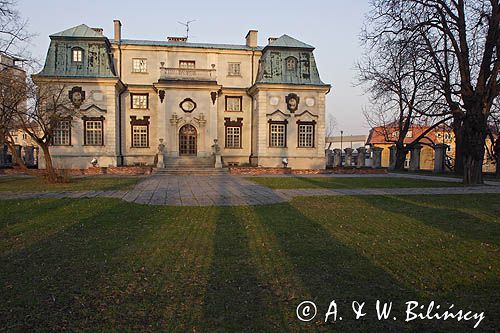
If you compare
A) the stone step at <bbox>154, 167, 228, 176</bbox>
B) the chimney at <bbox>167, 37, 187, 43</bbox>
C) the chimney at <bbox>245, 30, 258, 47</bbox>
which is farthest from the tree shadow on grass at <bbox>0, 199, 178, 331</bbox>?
the chimney at <bbox>167, 37, 187, 43</bbox>

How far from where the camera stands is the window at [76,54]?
3086 cm

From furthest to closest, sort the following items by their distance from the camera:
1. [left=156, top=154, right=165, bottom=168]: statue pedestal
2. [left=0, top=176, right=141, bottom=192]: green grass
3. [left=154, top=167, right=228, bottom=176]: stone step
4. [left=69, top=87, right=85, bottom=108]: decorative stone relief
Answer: [left=69, top=87, right=85, bottom=108]: decorative stone relief, [left=156, top=154, right=165, bottom=168]: statue pedestal, [left=154, top=167, right=228, bottom=176]: stone step, [left=0, top=176, right=141, bottom=192]: green grass

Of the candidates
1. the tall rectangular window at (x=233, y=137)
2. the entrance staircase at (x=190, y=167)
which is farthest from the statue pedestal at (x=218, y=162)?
the tall rectangular window at (x=233, y=137)

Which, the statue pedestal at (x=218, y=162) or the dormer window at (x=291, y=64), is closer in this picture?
the statue pedestal at (x=218, y=162)

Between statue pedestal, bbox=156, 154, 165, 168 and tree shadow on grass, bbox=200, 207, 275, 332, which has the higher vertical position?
statue pedestal, bbox=156, 154, 165, 168

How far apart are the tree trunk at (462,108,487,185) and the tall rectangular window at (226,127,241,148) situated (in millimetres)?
19145

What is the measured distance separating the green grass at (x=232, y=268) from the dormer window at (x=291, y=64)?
82.4 feet

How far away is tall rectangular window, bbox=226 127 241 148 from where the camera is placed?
3428 cm

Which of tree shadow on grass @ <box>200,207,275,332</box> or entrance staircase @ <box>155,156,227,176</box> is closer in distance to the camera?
tree shadow on grass @ <box>200,207,275,332</box>

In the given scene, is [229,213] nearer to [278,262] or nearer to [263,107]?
[278,262]

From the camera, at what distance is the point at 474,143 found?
19047 mm

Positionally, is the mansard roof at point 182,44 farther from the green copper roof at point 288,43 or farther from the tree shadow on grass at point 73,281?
the tree shadow on grass at point 73,281

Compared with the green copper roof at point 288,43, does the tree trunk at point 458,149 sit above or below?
below

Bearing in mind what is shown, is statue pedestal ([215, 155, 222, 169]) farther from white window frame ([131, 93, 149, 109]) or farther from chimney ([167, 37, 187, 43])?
chimney ([167, 37, 187, 43])
